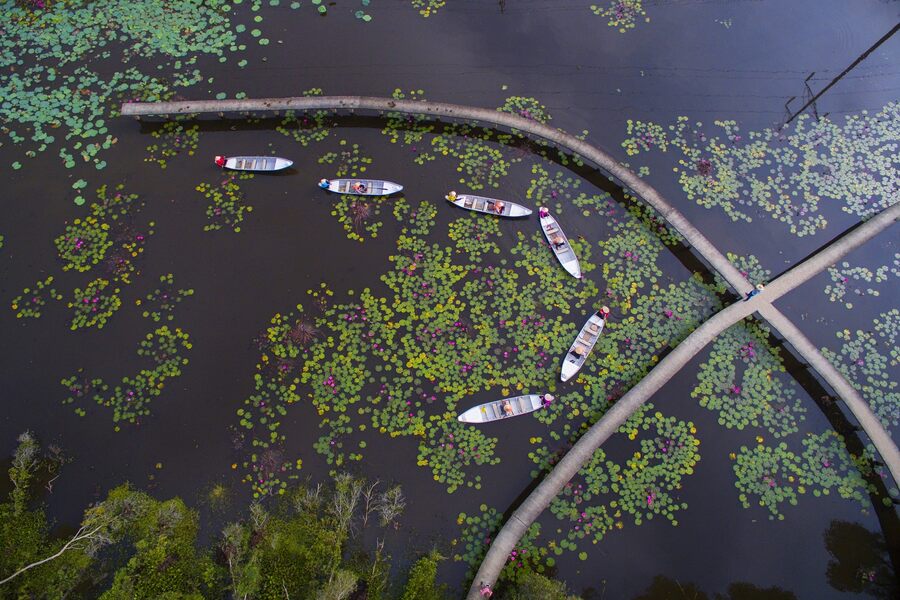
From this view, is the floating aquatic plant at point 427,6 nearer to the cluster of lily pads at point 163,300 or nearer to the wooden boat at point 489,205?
the wooden boat at point 489,205

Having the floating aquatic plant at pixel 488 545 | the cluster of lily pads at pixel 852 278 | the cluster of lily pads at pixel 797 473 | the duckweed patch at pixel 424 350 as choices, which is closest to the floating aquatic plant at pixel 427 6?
the duckweed patch at pixel 424 350

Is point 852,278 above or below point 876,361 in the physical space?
above

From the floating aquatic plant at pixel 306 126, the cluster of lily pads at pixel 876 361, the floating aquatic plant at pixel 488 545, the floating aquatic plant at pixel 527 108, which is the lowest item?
the floating aquatic plant at pixel 488 545

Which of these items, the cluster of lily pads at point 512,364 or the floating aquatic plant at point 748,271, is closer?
the cluster of lily pads at point 512,364

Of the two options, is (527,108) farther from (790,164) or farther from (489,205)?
(790,164)

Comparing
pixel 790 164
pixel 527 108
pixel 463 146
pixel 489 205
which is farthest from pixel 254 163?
pixel 790 164

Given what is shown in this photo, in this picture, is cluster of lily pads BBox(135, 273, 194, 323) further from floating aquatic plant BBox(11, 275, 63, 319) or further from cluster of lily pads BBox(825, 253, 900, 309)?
cluster of lily pads BBox(825, 253, 900, 309)

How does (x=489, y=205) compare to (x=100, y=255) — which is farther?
(x=489, y=205)
